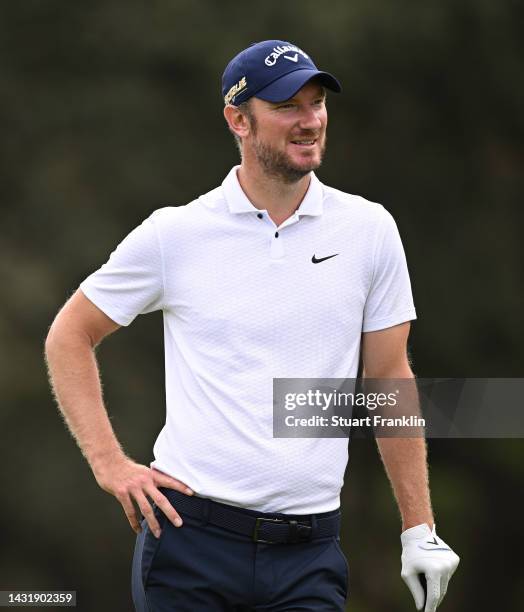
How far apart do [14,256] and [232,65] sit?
8150mm

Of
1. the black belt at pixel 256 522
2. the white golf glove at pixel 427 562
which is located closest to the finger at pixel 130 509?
the black belt at pixel 256 522

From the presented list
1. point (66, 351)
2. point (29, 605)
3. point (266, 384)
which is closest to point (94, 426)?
point (66, 351)

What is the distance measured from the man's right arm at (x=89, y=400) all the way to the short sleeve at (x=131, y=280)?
4cm

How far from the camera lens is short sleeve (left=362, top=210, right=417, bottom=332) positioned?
395 centimetres

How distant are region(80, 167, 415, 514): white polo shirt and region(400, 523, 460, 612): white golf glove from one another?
27cm

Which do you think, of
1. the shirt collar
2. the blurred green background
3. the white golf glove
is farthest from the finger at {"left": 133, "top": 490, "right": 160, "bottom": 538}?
the blurred green background

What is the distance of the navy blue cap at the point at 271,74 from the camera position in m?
3.91

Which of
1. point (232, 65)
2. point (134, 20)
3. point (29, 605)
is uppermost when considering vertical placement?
point (134, 20)

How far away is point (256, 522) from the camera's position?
3787mm

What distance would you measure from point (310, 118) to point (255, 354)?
1.96 ft

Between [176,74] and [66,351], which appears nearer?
[66,351]

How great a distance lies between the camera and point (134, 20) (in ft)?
40.4

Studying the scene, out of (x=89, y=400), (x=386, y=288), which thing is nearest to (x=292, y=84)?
(x=386, y=288)

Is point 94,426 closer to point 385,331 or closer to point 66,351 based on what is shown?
point 66,351
